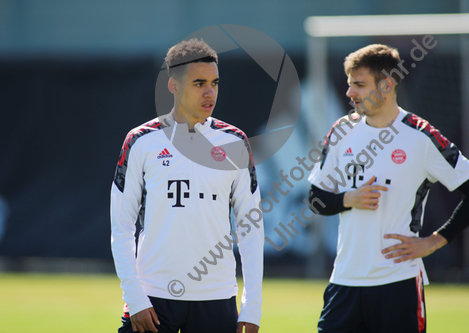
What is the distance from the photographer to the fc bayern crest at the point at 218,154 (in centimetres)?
315

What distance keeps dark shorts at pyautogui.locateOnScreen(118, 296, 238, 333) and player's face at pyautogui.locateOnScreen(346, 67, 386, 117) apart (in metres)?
1.45

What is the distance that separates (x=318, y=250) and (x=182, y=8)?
20.2 feet

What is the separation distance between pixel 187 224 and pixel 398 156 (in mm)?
1307

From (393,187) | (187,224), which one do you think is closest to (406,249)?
(393,187)

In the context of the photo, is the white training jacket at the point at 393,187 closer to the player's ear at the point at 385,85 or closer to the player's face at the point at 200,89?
the player's ear at the point at 385,85

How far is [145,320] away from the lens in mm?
2869

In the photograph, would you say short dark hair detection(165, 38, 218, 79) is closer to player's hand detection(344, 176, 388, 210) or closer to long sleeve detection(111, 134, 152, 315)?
long sleeve detection(111, 134, 152, 315)

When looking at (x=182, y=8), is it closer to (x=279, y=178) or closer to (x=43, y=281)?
(x=279, y=178)

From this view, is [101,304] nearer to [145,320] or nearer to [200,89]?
[145,320]

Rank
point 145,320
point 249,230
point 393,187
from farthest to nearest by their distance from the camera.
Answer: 1. point 393,187
2. point 249,230
3. point 145,320

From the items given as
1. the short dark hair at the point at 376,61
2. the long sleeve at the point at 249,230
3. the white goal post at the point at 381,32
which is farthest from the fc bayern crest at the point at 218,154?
the white goal post at the point at 381,32

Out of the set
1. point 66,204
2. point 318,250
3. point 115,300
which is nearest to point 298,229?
point 318,250

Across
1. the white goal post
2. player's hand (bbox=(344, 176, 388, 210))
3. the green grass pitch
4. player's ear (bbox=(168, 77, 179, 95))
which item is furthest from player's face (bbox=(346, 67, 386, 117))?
the white goal post

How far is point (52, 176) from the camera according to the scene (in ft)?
33.1
